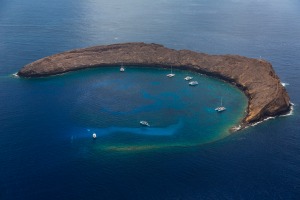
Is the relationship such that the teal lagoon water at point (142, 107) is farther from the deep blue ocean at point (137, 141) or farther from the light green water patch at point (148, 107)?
the deep blue ocean at point (137, 141)

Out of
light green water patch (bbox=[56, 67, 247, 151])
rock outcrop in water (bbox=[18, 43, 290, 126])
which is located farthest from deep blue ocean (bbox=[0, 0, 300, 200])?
rock outcrop in water (bbox=[18, 43, 290, 126])

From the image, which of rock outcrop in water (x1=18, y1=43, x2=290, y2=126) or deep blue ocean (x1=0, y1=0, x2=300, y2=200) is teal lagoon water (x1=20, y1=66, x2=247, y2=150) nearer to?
deep blue ocean (x1=0, y1=0, x2=300, y2=200)

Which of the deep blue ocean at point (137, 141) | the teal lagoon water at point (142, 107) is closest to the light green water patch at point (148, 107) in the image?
the teal lagoon water at point (142, 107)

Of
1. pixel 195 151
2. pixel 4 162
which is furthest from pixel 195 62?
pixel 4 162

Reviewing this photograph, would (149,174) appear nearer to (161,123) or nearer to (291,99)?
(161,123)

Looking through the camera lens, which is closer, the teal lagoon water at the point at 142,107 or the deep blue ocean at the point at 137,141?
the deep blue ocean at the point at 137,141

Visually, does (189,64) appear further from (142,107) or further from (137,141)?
(137,141)

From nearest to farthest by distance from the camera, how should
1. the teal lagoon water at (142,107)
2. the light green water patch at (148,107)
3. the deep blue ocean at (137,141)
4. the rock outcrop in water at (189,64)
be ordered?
the deep blue ocean at (137,141) < the light green water patch at (148,107) < the teal lagoon water at (142,107) < the rock outcrop in water at (189,64)

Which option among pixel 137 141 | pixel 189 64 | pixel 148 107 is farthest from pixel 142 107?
pixel 189 64
